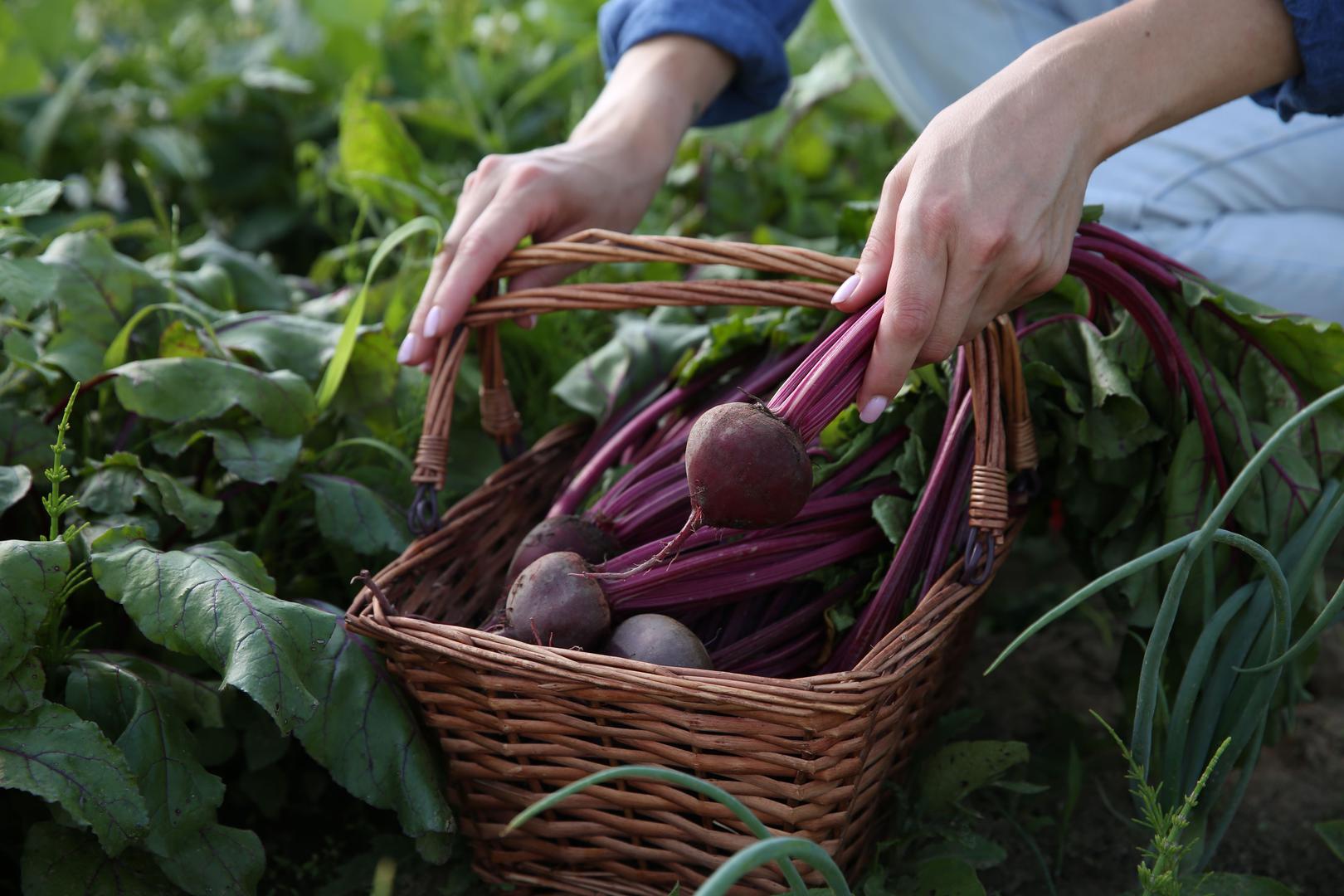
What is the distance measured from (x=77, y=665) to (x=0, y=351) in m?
0.62

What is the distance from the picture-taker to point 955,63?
5.97 ft

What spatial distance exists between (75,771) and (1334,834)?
1.34 m

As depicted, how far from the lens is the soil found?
4.52 feet

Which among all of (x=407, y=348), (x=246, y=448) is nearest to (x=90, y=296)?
(x=246, y=448)

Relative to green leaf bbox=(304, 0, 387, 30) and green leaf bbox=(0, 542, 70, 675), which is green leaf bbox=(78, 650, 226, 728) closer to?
green leaf bbox=(0, 542, 70, 675)

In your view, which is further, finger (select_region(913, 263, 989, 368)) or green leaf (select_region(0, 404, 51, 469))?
green leaf (select_region(0, 404, 51, 469))

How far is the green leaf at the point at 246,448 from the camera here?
136 centimetres

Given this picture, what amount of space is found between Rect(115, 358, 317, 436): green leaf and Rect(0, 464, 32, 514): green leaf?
0.14 meters

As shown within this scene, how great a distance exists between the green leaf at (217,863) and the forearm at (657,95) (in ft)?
3.30

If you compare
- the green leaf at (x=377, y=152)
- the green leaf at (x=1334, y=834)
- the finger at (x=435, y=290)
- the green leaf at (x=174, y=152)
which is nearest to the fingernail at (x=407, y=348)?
the finger at (x=435, y=290)

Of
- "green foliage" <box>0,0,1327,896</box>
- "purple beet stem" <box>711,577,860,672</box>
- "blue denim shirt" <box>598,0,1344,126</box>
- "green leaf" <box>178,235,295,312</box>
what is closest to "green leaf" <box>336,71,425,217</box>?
"green foliage" <box>0,0,1327,896</box>

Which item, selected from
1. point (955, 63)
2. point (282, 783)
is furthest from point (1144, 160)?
point (282, 783)

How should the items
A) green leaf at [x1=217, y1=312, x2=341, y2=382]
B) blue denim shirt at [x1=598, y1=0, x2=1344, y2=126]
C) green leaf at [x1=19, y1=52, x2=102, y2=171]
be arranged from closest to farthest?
green leaf at [x1=217, y1=312, x2=341, y2=382], blue denim shirt at [x1=598, y1=0, x2=1344, y2=126], green leaf at [x1=19, y1=52, x2=102, y2=171]

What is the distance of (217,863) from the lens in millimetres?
1143
